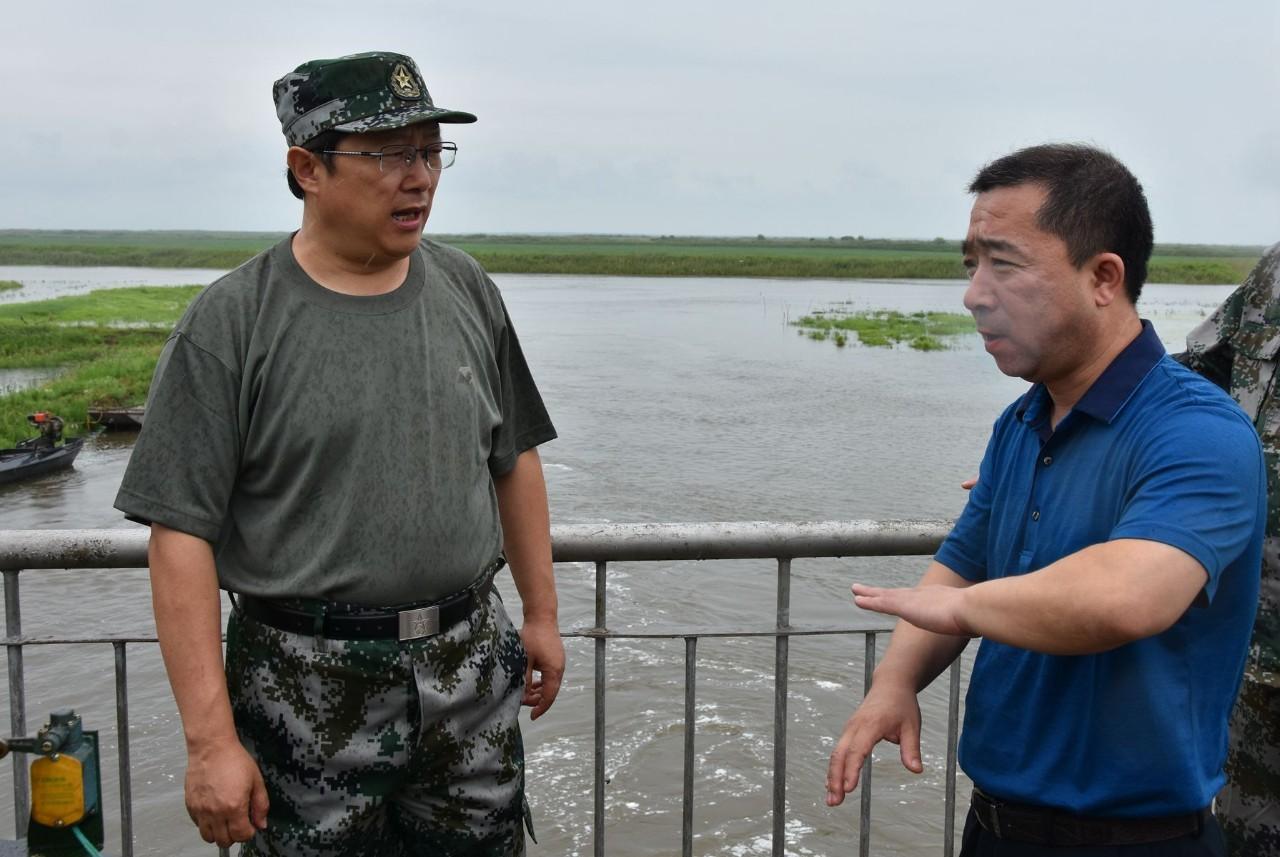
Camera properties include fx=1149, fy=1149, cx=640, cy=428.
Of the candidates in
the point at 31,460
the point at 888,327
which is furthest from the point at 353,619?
the point at 888,327

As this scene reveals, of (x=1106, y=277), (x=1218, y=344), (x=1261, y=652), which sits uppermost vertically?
(x=1106, y=277)

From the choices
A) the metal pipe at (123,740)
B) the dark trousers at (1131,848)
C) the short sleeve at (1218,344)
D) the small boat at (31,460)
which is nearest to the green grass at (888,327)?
the small boat at (31,460)

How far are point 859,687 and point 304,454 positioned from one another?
7.90m

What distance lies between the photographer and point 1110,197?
1.66 meters

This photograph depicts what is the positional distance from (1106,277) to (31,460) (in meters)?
18.2

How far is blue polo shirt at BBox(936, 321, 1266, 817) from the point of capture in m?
1.55

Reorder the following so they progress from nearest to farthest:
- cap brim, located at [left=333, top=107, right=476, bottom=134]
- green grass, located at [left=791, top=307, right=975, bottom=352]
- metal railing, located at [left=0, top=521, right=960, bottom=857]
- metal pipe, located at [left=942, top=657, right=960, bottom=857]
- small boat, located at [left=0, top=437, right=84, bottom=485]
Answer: cap brim, located at [left=333, top=107, right=476, bottom=134] < metal railing, located at [left=0, top=521, right=960, bottom=857] < metal pipe, located at [left=942, top=657, right=960, bottom=857] < small boat, located at [left=0, top=437, right=84, bottom=485] < green grass, located at [left=791, top=307, right=975, bottom=352]

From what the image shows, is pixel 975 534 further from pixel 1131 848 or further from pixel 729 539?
pixel 729 539

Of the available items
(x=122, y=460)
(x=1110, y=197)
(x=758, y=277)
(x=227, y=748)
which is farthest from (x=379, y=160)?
(x=758, y=277)

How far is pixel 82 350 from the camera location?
95.9 feet

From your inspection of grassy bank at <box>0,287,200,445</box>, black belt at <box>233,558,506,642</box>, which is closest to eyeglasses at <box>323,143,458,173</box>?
black belt at <box>233,558,506,642</box>

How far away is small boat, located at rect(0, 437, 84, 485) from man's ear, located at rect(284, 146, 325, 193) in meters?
17.0

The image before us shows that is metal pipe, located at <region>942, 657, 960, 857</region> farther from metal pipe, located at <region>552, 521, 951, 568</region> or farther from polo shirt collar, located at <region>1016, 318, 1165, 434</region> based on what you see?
polo shirt collar, located at <region>1016, 318, 1165, 434</region>

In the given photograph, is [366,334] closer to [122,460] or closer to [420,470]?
[420,470]
